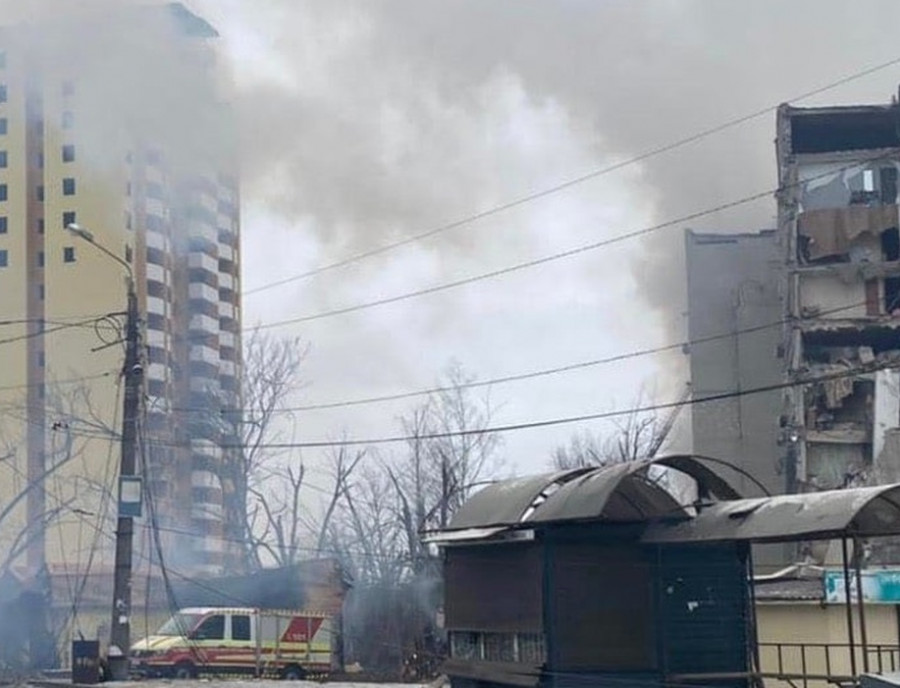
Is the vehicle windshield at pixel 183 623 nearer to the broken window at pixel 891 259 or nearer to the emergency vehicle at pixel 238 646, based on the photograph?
the emergency vehicle at pixel 238 646

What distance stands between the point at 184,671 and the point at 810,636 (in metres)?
17.9

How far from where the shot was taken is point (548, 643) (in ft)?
66.3

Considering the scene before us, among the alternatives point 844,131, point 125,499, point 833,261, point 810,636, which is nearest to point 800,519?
point 810,636

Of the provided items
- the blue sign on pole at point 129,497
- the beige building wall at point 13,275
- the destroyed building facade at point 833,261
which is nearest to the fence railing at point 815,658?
the blue sign on pole at point 129,497

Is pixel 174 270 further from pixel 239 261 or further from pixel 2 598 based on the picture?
pixel 2 598

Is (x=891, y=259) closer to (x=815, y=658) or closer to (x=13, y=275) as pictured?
(x=815, y=658)

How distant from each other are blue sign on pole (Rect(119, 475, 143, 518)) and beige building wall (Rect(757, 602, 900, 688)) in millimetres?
12359

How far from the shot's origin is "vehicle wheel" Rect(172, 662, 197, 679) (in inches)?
1452

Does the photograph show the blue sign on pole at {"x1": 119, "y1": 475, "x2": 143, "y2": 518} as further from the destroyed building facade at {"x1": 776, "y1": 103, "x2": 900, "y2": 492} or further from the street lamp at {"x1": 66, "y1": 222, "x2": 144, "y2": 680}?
the destroyed building facade at {"x1": 776, "y1": 103, "x2": 900, "y2": 492}

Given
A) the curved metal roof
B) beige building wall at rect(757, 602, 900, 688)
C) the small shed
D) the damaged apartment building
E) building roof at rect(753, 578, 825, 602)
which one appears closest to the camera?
the curved metal roof

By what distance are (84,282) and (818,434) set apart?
144 ft

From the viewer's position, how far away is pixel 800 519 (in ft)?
59.5

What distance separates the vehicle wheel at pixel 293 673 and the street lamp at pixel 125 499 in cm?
853

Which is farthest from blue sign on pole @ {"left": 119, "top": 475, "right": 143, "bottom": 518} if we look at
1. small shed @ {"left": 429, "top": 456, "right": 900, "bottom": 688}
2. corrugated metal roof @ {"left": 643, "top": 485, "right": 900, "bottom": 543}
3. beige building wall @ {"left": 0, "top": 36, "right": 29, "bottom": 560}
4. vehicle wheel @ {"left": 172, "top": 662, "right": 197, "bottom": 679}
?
beige building wall @ {"left": 0, "top": 36, "right": 29, "bottom": 560}
